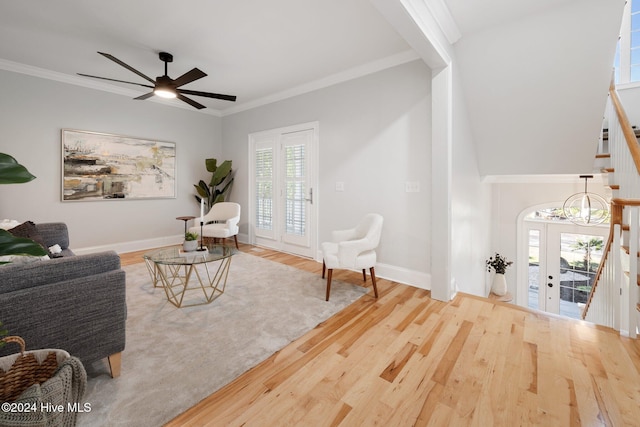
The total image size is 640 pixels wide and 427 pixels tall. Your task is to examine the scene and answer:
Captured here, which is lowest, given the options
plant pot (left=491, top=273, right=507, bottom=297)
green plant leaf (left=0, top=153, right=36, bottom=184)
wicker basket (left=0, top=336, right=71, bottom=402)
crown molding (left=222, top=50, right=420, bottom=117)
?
plant pot (left=491, top=273, right=507, bottom=297)

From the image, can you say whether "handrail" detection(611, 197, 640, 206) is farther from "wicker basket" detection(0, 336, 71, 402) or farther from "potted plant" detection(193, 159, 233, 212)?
"potted plant" detection(193, 159, 233, 212)

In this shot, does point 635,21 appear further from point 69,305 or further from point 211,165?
point 69,305

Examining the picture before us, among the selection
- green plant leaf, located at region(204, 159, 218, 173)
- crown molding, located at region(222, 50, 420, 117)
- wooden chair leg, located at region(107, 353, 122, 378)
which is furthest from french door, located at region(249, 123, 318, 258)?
wooden chair leg, located at region(107, 353, 122, 378)

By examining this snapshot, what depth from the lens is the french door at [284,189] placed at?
425 cm

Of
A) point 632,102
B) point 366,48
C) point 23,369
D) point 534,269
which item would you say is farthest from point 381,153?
point 534,269

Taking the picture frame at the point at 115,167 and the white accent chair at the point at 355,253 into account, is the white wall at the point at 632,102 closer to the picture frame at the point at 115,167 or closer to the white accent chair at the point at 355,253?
the white accent chair at the point at 355,253

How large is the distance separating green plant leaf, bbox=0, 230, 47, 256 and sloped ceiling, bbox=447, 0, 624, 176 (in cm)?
296

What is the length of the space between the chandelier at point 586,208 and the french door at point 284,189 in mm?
4093

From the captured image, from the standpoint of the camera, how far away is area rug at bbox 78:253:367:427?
1477 millimetres

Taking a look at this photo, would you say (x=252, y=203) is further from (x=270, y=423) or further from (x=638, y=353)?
(x=638, y=353)

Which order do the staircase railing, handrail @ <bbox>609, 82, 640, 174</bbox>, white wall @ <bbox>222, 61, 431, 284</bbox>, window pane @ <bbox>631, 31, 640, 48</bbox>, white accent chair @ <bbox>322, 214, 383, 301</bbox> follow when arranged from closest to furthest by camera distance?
the staircase railing, handrail @ <bbox>609, 82, 640, 174</bbox>, white accent chair @ <bbox>322, 214, 383, 301</bbox>, white wall @ <bbox>222, 61, 431, 284</bbox>, window pane @ <bbox>631, 31, 640, 48</bbox>

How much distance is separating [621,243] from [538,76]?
66.0 inches

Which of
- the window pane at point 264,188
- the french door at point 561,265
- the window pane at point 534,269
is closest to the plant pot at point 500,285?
the french door at point 561,265

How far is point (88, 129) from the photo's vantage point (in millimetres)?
4141
